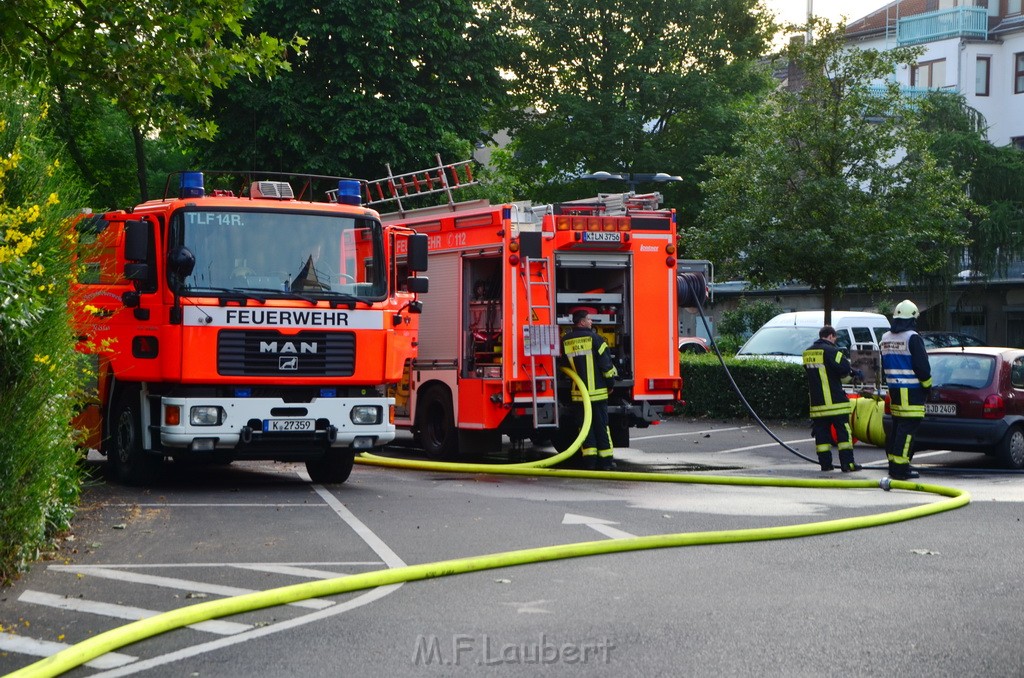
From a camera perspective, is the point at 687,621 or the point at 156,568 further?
the point at 156,568

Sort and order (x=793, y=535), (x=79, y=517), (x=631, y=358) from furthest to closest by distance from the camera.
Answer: (x=631, y=358)
(x=79, y=517)
(x=793, y=535)

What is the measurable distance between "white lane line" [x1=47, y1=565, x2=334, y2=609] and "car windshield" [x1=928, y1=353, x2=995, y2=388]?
35.3 ft

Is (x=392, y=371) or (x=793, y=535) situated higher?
(x=392, y=371)

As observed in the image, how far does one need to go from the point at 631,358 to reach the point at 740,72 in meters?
25.0

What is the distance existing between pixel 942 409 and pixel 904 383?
1.57 meters

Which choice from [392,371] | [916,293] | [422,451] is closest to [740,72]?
[916,293]

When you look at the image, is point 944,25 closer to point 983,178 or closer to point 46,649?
point 983,178

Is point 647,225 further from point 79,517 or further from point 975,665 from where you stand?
point 975,665

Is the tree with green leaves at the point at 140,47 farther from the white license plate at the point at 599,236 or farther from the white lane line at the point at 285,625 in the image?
the white lane line at the point at 285,625

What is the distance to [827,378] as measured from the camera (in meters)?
15.7

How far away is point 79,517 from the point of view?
1068 cm

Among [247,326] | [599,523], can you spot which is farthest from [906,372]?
[247,326]

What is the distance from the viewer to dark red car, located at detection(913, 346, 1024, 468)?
15953 mm

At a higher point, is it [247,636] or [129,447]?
[129,447]
